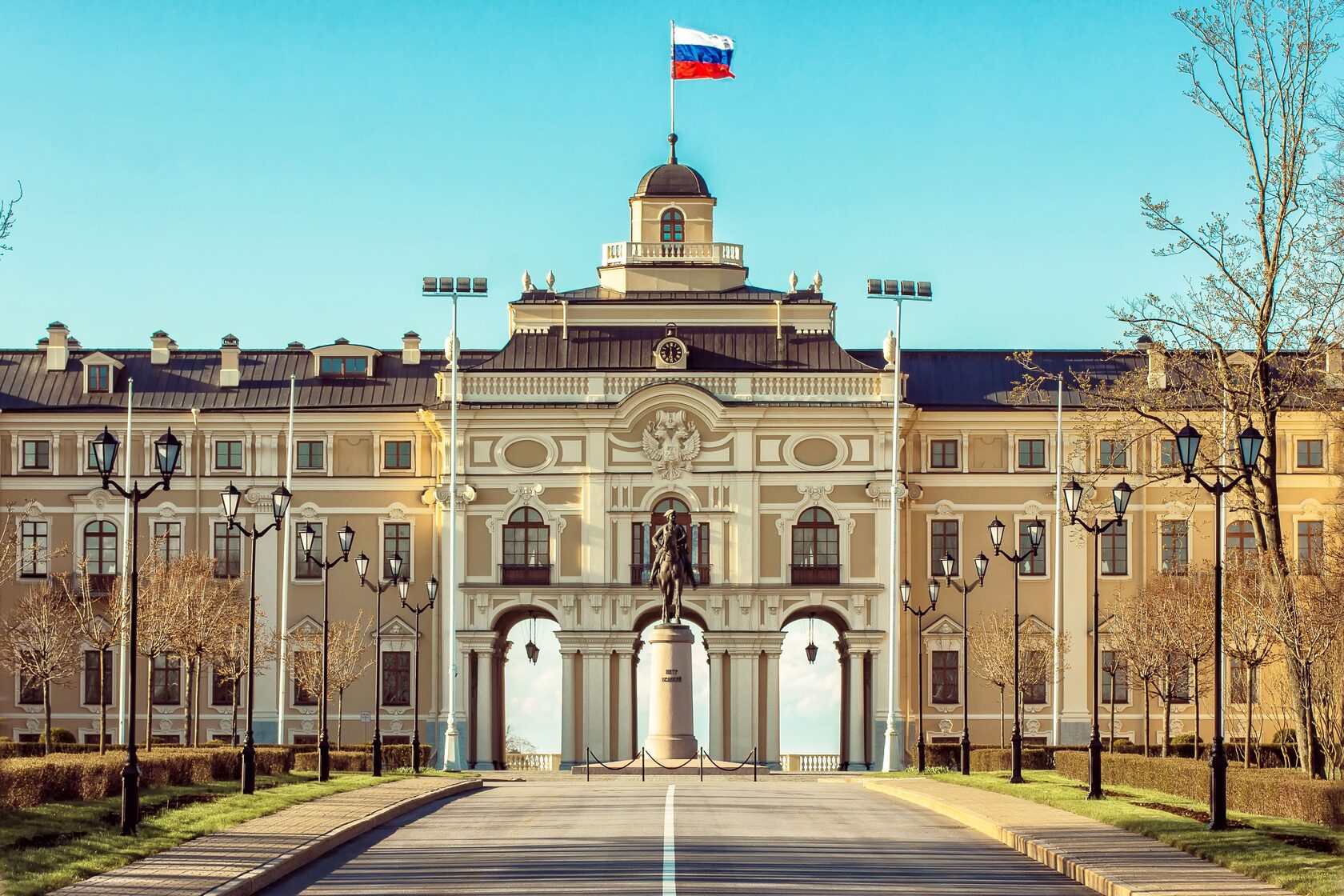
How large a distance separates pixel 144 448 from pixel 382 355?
9.36 metres

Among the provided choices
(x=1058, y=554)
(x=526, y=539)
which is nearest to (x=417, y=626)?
(x=526, y=539)

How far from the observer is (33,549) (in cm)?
7338

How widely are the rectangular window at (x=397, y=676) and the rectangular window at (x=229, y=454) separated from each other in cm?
885

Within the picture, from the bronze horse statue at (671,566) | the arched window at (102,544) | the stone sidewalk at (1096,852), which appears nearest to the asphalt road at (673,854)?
the stone sidewalk at (1096,852)

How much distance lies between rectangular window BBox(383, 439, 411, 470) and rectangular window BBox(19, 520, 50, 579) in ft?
41.6

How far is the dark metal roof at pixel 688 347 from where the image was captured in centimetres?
7281

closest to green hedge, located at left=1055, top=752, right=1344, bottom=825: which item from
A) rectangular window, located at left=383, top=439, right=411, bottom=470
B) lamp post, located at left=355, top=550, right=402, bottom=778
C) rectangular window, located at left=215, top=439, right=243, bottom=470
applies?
lamp post, located at left=355, top=550, right=402, bottom=778

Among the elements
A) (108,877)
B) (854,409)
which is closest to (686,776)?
(854,409)

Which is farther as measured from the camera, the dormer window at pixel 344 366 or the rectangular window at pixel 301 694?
the dormer window at pixel 344 366

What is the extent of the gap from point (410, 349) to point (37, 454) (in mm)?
14125

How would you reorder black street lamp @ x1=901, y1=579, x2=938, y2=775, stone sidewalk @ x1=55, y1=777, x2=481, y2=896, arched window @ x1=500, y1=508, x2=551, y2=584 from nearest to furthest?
stone sidewalk @ x1=55, y1=777, x2=481, y2=896 → black street lamp @ x1=901, y1=579, x2=938, y2=775 → arched window @ x1=500, y1=508, x2=551, y2=584

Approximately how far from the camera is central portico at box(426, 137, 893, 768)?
7069 centimetres

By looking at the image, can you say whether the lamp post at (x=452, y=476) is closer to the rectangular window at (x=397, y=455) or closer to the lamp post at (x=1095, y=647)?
the rectangular window at (x=397, y=455)

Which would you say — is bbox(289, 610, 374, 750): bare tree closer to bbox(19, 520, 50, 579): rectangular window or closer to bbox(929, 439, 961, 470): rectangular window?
bbox(19, 520, 50, 579): rectangular window
